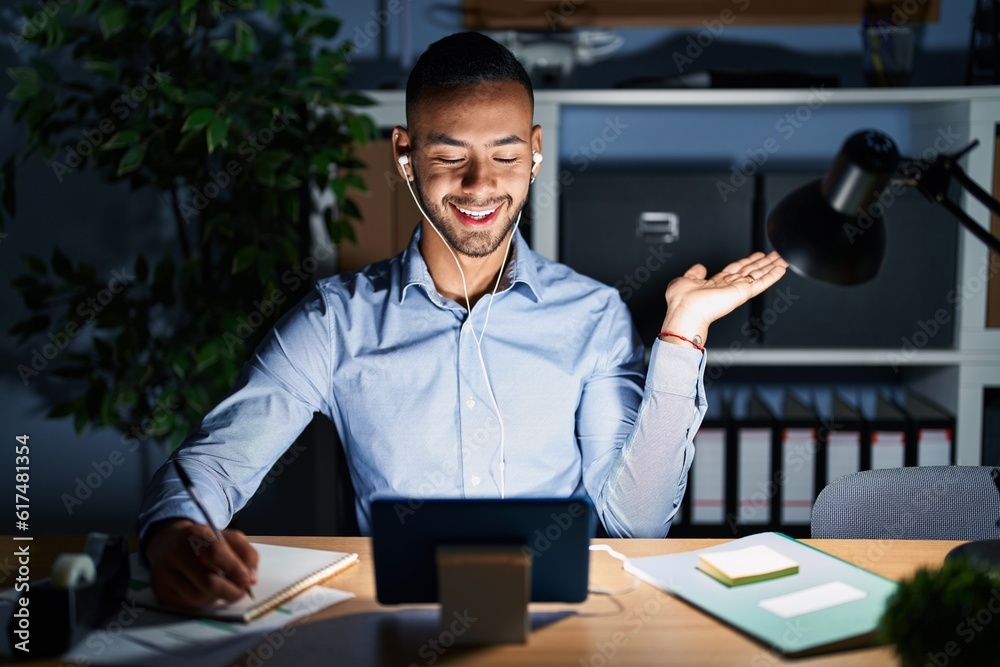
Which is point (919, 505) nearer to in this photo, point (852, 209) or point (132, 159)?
point (852, 209)

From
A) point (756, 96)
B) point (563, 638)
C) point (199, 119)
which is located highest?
point (756, 96)

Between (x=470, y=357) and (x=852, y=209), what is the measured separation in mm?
691

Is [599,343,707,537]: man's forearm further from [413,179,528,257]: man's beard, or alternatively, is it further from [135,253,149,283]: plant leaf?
[135,253,149,283]: plant leaf

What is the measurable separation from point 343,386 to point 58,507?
1613mm

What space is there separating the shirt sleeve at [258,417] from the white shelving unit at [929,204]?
0.77m

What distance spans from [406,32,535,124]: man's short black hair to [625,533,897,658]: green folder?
78 centimetres

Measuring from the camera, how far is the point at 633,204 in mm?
2113

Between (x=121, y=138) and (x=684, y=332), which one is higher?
(x=121, y=138)

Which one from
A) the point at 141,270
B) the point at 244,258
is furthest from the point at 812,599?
the point at 141,270

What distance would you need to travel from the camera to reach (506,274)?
5.16 ft

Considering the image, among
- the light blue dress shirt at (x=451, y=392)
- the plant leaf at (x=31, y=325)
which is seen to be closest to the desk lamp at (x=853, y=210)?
the light blue dress shirt at (x=451, y=392)

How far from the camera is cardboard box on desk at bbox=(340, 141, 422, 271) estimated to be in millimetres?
2156

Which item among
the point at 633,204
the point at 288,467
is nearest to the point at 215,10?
the point at 633,204

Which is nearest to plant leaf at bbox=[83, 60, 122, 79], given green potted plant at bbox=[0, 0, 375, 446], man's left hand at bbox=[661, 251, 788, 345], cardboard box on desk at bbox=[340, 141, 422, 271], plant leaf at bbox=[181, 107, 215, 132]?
green potted plant at bbox=[0, 0, 375, 446]
